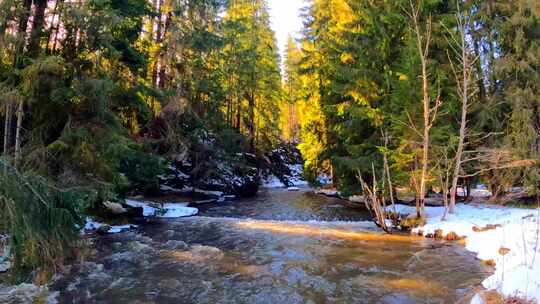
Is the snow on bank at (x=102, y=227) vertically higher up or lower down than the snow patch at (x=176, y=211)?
lower down

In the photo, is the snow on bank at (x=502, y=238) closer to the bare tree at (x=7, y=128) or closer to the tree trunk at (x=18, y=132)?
the tree trunk at (x=18, y=132)

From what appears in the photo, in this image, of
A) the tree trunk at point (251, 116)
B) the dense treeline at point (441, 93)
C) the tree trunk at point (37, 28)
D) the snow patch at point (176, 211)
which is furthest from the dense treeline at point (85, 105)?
the dense treeline at point (441, 93)

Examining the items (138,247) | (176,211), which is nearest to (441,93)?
(176,211)

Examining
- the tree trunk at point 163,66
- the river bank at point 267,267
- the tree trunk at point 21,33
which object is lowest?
the river bank at point 267,267

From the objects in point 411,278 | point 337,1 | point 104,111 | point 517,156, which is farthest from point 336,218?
point 337,1

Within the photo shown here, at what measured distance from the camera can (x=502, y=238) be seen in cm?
1061

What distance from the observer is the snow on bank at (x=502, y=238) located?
21.1 ft

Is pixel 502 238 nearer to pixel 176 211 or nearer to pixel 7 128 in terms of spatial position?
pixel 176 211

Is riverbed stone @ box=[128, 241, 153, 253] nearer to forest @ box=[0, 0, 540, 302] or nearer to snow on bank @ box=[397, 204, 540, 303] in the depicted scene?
forest @ box=[0, 0, 540, 302]

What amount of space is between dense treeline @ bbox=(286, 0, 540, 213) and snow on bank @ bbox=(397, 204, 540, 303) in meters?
1.03

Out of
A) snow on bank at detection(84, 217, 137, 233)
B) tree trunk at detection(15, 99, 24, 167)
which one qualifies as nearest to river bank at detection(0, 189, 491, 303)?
snow on bank at detection(84, 217, 137, 233)

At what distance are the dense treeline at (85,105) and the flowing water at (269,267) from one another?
4.85 feet

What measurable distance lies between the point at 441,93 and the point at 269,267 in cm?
1195

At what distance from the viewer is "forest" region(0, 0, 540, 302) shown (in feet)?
34.9
